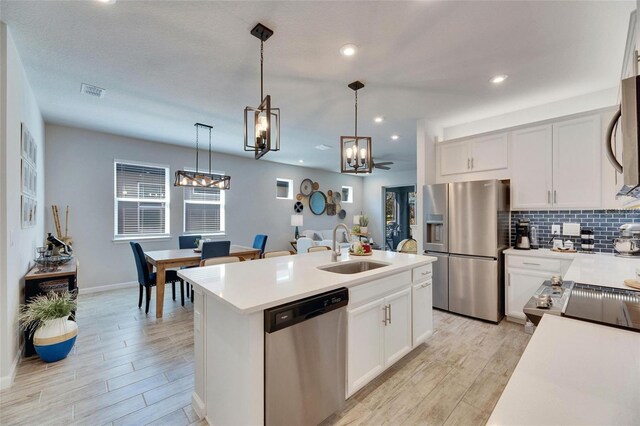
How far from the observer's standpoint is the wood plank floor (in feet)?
6.09

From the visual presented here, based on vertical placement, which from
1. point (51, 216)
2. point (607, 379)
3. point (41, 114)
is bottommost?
point (607, 379)

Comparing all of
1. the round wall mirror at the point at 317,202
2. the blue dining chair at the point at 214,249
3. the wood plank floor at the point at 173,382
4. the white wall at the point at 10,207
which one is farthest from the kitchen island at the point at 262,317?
the round wall mirror at the point at 317,202

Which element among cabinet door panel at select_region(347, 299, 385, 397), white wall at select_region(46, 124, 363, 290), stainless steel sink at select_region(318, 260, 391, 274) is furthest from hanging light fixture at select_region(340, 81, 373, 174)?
white wall at select_region(46, 124, 363, 290)

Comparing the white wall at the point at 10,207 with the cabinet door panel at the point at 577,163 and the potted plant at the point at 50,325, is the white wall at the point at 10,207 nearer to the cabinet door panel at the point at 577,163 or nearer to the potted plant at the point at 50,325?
the potted plant at the point at 50,325

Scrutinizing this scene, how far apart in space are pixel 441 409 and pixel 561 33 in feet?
9.78

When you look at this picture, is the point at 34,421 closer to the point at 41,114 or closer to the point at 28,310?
the point at 28,310

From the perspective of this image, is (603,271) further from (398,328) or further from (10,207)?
(10,207)

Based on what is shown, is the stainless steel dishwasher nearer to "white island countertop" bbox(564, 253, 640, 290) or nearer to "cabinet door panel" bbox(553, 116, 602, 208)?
"white island countertop" bbox(564, 253, 640, 290)

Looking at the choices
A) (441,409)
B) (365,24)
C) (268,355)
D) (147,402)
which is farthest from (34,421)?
(365,24)

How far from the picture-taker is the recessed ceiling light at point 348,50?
2311mm

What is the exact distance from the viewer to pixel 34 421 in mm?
1799

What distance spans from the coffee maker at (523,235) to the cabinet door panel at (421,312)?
64.6 inches

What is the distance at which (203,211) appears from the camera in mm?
5973

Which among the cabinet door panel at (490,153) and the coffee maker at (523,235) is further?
the cabinet door panel at (490,153)
